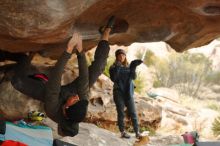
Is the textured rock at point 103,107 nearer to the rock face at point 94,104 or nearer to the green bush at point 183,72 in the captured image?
the rock face at point 94,104

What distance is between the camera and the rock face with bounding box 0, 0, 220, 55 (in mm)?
4582

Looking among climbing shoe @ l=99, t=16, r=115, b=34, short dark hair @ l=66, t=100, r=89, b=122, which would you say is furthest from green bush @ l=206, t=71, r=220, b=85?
short dark hair @ l=66, t=100, r=89, b=122

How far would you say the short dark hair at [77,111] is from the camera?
16.4ft

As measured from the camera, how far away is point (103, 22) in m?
6.32

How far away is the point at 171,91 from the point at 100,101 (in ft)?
46.6

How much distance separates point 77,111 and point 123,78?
8.40ft

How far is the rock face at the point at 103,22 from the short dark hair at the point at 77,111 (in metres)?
0.94

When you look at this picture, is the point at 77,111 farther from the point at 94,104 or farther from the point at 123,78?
the point at 94,104

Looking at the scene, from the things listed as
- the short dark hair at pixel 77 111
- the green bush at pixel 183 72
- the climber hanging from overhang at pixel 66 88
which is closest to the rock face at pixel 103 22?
the climber hanging from overhang at pixel 66 88

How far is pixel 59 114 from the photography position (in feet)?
17.1

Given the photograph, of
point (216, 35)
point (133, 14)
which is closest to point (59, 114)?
point (133, 14)

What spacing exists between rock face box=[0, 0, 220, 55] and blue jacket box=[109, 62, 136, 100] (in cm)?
49

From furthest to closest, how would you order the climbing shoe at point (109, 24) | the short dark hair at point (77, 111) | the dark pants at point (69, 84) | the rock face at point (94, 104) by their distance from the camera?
the rock face at point (94, 104)
the climbing shoe at point (109, 24)
the dark pants at point (69, 84)
the short dark hair at point (77, 111)

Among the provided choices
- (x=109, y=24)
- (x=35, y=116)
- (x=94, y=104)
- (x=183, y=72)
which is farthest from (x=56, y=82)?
A: (x=183, y=72)
